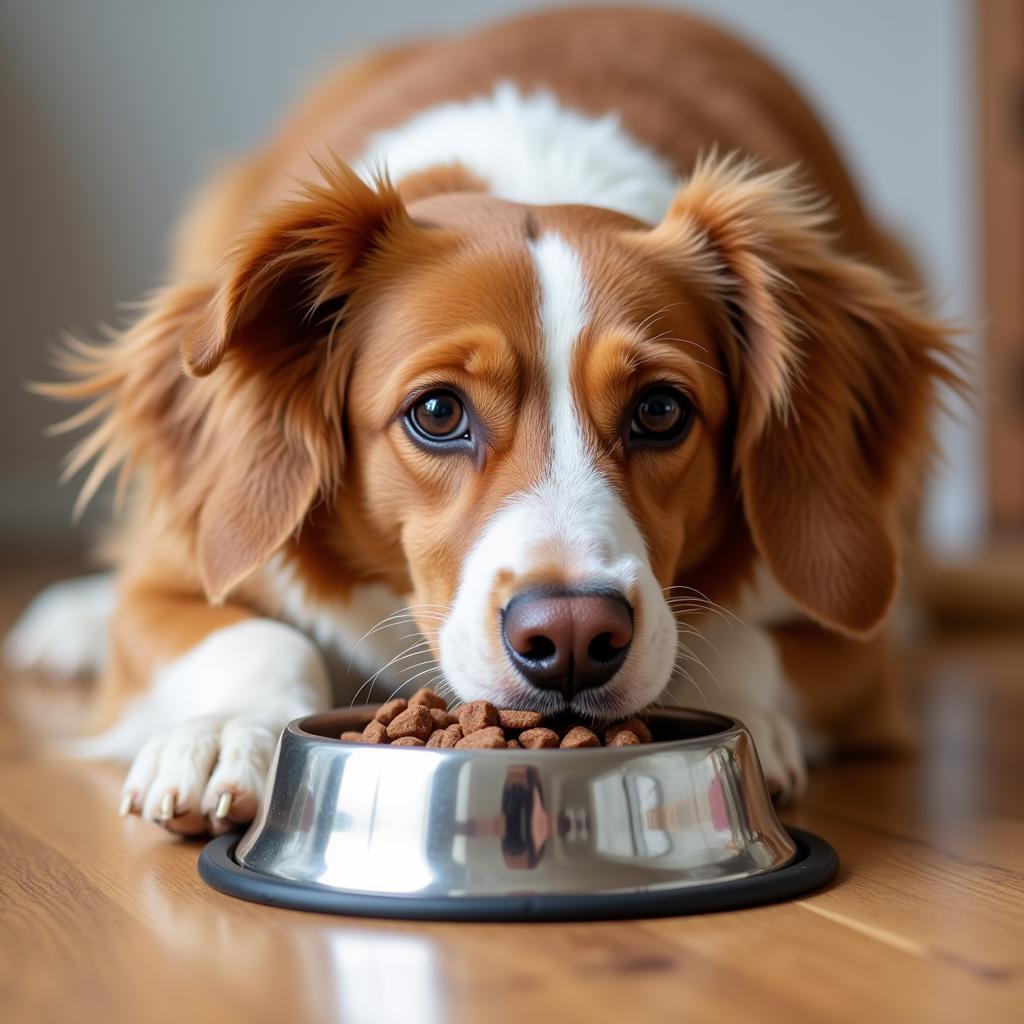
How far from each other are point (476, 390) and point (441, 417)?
2.6 inches

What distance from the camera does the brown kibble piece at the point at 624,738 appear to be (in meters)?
1.42

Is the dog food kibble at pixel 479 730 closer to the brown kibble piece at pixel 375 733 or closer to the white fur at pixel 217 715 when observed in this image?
the brown kibble piece at pixel 375 733

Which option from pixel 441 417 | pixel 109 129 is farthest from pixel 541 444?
pixel 109 129

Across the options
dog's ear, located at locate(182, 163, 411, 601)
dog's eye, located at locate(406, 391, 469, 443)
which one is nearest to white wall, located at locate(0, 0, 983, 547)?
dog's ear, located at locate(182, 163, 411, 601)

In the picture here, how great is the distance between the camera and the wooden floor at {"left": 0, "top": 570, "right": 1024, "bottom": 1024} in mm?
1053

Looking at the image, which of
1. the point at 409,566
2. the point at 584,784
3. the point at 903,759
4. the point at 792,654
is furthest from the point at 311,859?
the point at 903,759

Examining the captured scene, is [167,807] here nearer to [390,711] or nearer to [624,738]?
[390,711]

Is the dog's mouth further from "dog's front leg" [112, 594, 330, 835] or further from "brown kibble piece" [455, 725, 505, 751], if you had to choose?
"dog's front leg" [112, 594, 330, 835]

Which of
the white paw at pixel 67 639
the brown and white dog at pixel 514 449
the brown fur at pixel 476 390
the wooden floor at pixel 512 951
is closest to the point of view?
the wooden floor at pixel 512 951

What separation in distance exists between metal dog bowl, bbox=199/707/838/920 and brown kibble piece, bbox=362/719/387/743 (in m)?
0.08

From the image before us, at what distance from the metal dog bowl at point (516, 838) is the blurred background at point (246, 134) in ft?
11.9

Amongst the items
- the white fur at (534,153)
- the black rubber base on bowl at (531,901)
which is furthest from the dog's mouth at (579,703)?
the white fur at (534,153)

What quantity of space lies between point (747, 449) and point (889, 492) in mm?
236

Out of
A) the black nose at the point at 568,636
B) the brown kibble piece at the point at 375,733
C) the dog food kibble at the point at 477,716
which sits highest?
the black nose at the point at 568,636
